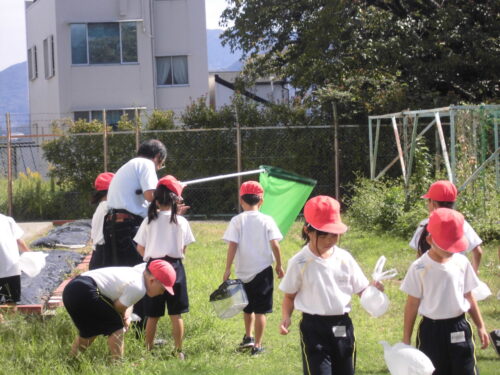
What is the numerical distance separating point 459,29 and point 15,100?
115 meters

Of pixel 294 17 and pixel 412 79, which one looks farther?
pixel 294 17

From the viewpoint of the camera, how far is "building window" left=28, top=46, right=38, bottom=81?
2917cm

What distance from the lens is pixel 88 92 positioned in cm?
2572

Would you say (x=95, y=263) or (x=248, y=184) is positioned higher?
(x=248, y=184)

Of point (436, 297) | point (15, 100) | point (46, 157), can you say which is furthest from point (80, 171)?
point (15, 100)

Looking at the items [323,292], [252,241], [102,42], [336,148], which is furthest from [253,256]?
[102,42]

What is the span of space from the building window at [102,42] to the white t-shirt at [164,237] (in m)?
20.1

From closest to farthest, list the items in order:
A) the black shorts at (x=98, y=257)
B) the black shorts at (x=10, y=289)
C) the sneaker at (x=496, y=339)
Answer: the sneaker at (x=496, y=339), the black shorts at (x=10, y=289), the black shorts at (x=98, y=257)

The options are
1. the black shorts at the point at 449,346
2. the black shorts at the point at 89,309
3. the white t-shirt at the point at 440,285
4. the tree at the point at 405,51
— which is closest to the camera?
the black shorts at the point at 449,346

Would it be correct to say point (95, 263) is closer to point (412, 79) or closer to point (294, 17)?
point (412, 79)

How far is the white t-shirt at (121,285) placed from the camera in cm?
564

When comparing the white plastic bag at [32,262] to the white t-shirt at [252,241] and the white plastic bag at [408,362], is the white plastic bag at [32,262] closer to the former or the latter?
the white t-shirt at [252,241]

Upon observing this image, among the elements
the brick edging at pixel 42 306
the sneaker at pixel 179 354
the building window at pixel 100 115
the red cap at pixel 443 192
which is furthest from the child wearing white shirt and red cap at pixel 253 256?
the building window at pixel 100 115

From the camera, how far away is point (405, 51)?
1788 centimetres
